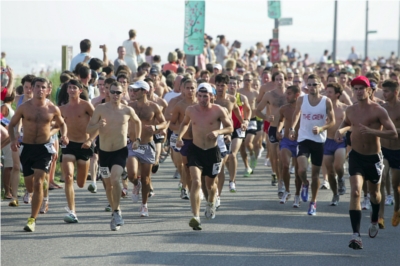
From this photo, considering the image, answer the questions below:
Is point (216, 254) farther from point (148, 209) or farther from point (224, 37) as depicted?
point (224, 37)

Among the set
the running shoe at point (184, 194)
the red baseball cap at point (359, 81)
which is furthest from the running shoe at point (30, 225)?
the red baseball cap at point (359, 81)

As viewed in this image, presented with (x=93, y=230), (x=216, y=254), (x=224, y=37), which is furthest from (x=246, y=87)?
(x=224, y=37)

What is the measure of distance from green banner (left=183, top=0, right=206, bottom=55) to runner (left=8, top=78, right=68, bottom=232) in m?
10.8

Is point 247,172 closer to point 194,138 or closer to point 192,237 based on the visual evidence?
point 194,138

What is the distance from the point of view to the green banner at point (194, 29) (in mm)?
23000

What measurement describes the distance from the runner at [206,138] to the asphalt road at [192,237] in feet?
2.07

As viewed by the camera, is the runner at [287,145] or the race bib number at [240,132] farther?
the race bib number at [240,132]

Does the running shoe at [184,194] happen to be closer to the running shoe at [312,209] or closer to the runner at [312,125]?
the runner at [312,125]

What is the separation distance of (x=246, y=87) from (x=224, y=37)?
441 inches

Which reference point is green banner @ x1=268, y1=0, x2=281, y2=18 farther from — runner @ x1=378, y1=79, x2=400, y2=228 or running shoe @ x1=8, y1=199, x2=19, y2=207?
runner @ x1=378, y1=79, x2=400, y2=228

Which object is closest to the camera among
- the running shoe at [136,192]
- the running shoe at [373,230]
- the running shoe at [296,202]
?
the running shoe at [373,230]

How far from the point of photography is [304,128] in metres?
14.3

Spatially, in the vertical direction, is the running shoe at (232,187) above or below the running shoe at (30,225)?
below

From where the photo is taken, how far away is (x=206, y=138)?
→ 499 inches
